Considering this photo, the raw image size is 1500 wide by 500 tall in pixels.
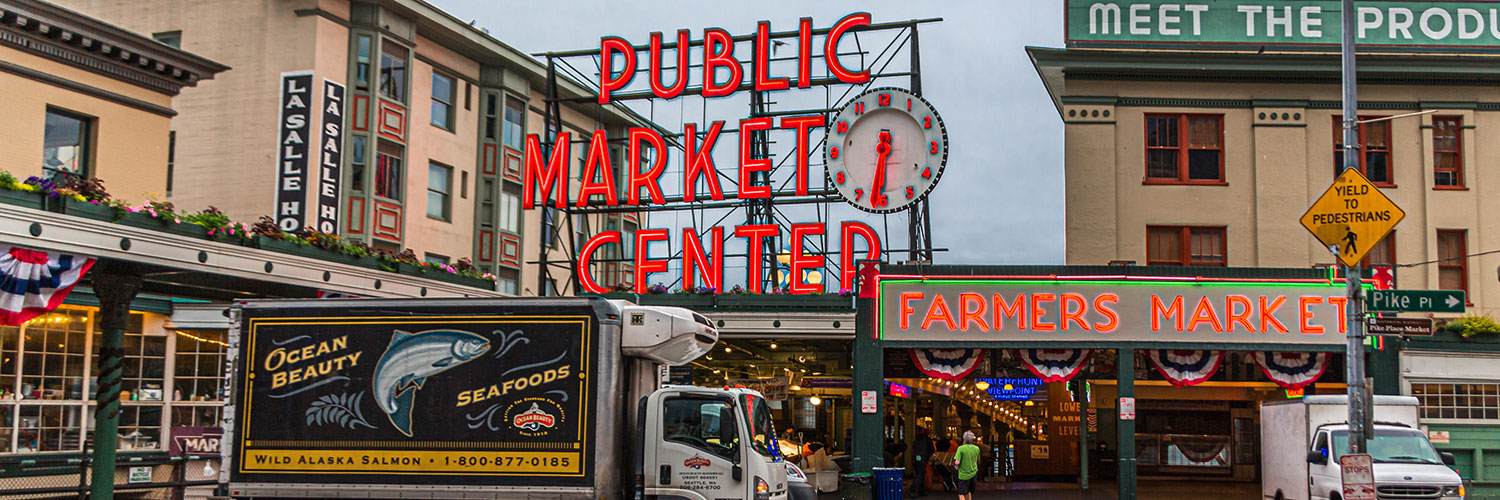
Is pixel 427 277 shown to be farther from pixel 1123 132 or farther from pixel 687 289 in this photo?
pixel 1123 132

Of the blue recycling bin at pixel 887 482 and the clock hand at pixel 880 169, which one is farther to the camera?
the clock hand at pixel 880 169

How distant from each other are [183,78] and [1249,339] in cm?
2349

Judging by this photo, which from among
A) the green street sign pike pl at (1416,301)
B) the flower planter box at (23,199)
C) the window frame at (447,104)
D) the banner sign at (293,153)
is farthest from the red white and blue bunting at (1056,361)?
the window frame at (447,104)

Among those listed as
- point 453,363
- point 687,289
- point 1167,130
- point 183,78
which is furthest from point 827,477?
point 183,78

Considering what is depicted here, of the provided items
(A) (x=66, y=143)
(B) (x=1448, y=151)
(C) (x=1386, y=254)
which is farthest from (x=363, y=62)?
(B) (x=1448, y=151)

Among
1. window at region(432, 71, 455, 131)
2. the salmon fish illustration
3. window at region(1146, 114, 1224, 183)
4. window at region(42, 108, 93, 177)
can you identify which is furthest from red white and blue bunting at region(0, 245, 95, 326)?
window at region(1146, 114, 1224, 183)

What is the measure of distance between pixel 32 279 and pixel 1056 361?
19753mm

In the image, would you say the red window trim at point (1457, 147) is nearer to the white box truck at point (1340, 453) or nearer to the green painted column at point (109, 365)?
the white box truck at point (1340, 453)

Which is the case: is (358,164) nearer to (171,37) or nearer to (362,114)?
(362,114)

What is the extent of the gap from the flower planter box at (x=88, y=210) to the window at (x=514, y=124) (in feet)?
82.8

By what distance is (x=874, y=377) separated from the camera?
88.9 ft

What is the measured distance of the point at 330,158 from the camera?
33.3 m

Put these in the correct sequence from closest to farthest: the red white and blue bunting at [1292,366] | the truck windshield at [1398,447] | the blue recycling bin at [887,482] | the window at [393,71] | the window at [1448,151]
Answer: the truck windshield at [1398,447]
the blue recycling bin at [887,482]
the red white and blue bunting at [1292,366]
the window at [1448,151]
the window at [393,71]

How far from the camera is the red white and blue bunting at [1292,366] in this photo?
90.7ft
